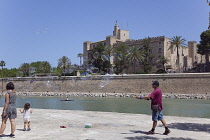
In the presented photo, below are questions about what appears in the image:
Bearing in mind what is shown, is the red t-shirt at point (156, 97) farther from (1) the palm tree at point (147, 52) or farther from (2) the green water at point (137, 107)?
(1) the palm tree at point (147, 52)

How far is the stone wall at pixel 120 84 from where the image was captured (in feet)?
137

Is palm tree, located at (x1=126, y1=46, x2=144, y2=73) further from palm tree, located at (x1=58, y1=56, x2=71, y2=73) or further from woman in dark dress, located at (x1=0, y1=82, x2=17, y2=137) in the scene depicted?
woman in dark dress, located at (x1=0, y1=82, x2=17, y2=137)

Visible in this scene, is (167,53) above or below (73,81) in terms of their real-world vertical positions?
above

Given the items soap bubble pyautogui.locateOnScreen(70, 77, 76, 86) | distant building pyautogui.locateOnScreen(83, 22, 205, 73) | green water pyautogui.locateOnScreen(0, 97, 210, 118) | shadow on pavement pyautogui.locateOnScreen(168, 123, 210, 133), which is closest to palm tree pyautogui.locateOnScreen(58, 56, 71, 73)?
distant building pyautogui.locateOnScreen(83, 22, 205, 73)

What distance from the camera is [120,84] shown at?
48.1m

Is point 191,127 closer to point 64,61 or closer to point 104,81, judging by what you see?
point 104,81

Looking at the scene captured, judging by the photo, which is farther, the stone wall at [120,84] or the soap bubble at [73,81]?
the soap bubble at [73,81]

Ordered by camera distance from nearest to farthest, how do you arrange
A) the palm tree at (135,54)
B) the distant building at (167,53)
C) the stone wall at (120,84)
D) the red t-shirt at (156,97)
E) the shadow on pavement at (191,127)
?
the red t-shirt at (156,97), the shadow on pavement at (191,127), the stone wall at (120,84), the palm tree at (135,54), the distant building at (167,53)

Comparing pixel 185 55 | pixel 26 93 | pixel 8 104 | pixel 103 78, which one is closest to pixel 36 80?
pixel 26 93

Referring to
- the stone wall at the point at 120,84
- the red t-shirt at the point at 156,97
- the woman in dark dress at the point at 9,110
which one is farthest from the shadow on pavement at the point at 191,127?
the stone wall at the point at 120,84

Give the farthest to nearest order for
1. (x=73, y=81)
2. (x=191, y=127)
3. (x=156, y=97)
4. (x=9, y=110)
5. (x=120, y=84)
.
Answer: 1. (x=73, y=81)
2. (x=120, y=84)
3. (x=191, y=127)
4. (x=156, y=97)
5. (x=9, y=110)

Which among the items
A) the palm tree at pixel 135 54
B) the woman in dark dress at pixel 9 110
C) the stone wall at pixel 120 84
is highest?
the palm tree at pixel 135 54

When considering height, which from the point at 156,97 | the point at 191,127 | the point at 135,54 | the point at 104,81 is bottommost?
the point at 191,127

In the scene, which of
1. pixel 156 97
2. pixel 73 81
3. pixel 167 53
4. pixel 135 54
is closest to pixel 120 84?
pixel 73 81
